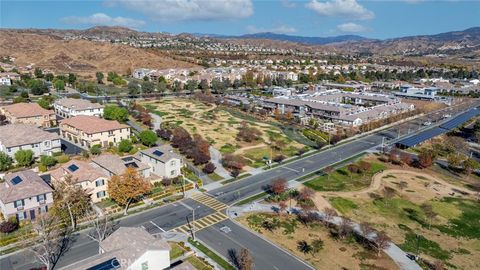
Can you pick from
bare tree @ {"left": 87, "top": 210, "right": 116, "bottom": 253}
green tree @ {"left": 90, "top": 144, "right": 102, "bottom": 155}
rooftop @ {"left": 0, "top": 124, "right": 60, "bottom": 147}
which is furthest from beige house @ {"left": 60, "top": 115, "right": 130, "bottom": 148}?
bare tree @ {"left": 87, "top": 210, "right": 116, "bottom": 253}

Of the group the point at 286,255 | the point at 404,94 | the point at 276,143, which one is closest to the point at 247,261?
the point at 286,255

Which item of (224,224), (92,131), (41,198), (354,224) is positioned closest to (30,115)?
(92,131)

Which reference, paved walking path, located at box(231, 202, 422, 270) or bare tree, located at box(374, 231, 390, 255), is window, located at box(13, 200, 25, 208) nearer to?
paved walking path, located at box(231, 202, 422, 270)

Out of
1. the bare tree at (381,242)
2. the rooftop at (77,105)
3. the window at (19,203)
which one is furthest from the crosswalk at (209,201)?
the rooftop at (77,105)

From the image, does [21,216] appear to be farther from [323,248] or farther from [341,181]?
[341,181]

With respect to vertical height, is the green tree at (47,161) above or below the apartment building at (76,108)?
below

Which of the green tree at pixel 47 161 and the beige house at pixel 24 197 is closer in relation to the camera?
the beige house at pixel 24 197

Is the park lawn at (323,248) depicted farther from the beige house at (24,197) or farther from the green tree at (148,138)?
the green tree at (148,138)

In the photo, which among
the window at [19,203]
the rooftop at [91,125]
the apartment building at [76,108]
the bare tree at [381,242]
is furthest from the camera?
the apartment building at [76,108]
